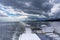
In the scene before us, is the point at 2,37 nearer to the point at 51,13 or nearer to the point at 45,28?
the point at 45,28

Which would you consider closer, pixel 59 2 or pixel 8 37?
pixel 8 37

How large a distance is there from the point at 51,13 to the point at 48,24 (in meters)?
0.19

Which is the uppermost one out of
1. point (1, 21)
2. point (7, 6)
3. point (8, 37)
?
point (7, 6)

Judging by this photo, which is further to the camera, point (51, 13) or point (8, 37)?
point (51, 13)

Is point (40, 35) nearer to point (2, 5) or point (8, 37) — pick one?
point (8, 37)

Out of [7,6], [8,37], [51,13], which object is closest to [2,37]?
[8,37]

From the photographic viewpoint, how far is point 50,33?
2.16 m

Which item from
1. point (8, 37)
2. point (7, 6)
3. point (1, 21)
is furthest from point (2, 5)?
point (8, 37)

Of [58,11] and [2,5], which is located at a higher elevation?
[2,5]

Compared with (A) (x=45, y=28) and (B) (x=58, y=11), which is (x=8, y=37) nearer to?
(A) (x=45, y=28)

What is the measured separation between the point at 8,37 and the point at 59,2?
1027 millimetres

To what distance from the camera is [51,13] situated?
222 cm

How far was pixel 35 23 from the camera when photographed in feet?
7.17

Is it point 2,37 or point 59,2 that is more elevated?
point 59,2
